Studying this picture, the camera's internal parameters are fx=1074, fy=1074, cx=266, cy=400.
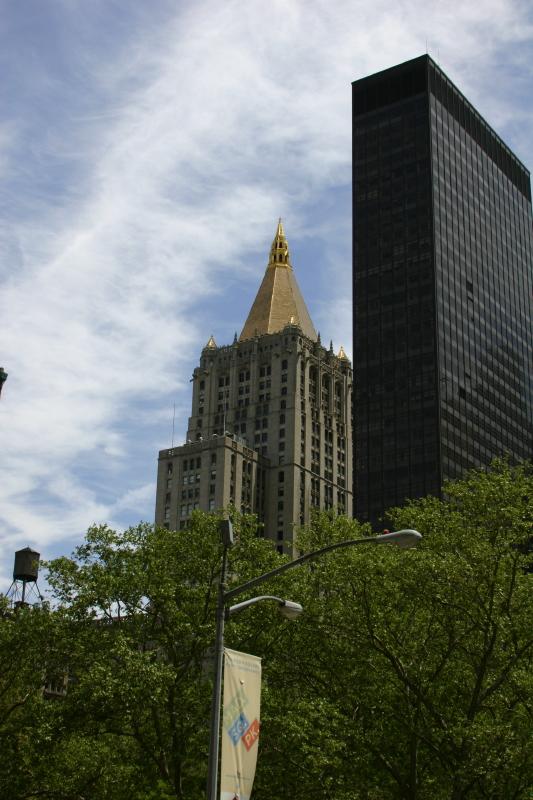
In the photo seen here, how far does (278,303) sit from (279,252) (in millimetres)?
12302

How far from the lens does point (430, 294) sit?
13900cm

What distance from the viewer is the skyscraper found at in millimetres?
154500

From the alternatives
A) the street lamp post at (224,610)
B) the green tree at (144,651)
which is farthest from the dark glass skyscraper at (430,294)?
the street lamp post at (224,610)

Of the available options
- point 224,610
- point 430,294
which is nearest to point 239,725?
point 224,610

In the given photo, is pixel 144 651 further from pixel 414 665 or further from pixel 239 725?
pixel 239 725

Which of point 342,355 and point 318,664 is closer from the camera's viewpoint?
point 318,664

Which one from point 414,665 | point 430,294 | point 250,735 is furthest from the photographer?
point 430,294

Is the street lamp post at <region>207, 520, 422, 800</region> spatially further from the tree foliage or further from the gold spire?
the gold spire

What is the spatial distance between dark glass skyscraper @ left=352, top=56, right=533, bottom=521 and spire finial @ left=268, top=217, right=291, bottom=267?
34.0 m

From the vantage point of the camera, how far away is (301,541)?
48.4 m

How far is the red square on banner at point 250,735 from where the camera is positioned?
83.8 ft

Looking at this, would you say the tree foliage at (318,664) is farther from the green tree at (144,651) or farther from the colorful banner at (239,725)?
the colorful banner at (239,725)

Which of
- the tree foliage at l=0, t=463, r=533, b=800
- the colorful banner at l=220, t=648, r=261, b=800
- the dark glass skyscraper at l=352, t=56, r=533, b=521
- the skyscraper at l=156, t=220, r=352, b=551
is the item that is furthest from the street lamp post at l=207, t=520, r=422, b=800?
the skyscraper at l=156, t=220, r=352, b=551

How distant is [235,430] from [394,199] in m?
42.9
